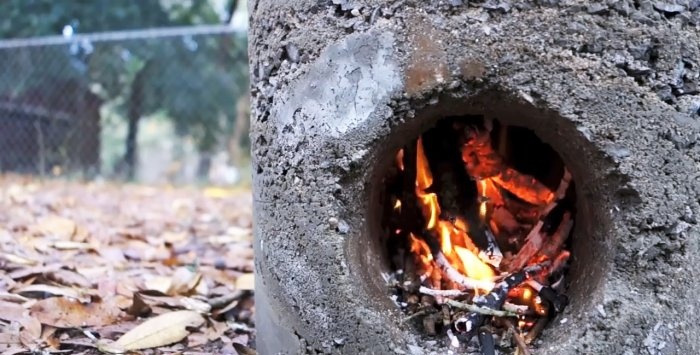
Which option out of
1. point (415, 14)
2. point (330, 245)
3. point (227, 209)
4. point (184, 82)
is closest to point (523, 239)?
point (330, 245)

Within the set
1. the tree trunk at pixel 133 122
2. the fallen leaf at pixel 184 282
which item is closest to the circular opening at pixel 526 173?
the fallen leaf at pixel 184 282

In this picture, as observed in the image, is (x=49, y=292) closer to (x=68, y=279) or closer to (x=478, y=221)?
(x=68, y=279)

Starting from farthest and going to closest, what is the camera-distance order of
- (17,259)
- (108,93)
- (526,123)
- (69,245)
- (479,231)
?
(108,93), (69,245), (17,259), (479,231), (526,123)

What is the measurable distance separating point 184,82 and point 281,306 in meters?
6.47

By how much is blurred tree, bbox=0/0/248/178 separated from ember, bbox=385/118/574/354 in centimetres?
579

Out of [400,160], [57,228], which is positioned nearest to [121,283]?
[57,228]

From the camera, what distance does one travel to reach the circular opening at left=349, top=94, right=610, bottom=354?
1.33 meters

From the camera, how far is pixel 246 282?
8.09ft

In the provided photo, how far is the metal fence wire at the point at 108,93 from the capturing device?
6746mm

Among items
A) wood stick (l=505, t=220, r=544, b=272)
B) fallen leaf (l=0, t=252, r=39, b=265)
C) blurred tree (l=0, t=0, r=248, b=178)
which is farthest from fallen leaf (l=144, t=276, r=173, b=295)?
blurred tree (l=0, t=0, r=248, b=178)

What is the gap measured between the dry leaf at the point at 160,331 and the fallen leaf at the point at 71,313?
0.53 ft

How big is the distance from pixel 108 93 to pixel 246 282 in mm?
5522

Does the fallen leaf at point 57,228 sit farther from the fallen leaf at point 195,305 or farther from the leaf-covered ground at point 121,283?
the fallen leaf at point 195,305

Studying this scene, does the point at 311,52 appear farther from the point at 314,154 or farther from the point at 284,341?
the point at 284,341
